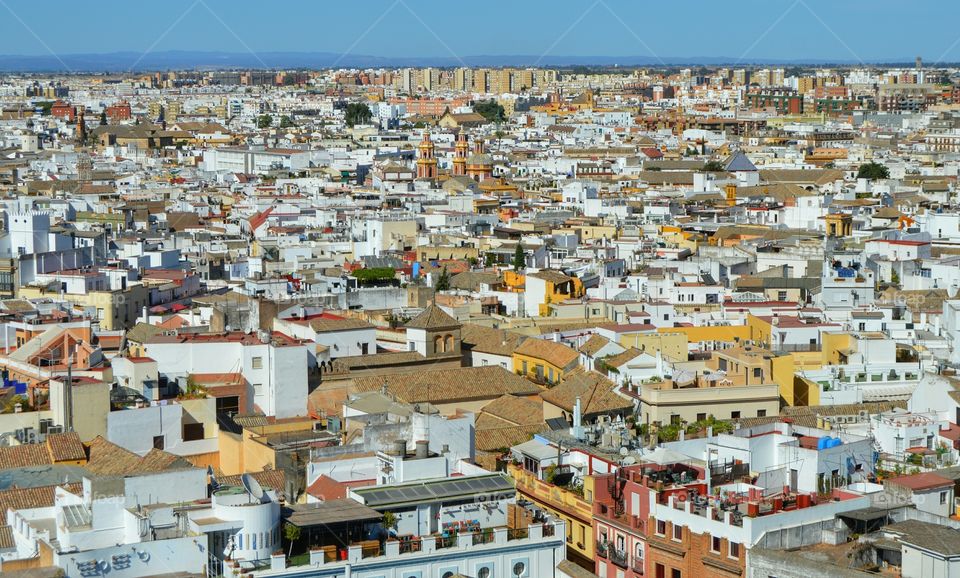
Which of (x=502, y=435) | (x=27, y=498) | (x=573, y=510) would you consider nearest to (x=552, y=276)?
(x=502, y=435)

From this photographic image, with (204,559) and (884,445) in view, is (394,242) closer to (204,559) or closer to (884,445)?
(884,445)

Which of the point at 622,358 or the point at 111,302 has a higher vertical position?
the point at 111,302

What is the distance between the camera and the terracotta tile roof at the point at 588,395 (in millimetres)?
13797

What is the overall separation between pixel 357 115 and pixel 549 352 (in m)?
62.5

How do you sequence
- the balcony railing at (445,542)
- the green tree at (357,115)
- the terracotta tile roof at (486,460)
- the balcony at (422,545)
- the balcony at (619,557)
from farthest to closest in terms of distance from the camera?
1. the green tree at (357,115)
2. the terracotta tile roof at (486,460)
3. the balcony at (619,557)
4. the balcony railing at (445,542)
5. the balcony at (422,545)

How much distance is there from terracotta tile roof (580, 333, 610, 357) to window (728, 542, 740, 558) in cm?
692

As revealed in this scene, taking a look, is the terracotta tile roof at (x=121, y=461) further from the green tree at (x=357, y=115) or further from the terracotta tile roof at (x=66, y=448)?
the green tree at (x=357, y=115)

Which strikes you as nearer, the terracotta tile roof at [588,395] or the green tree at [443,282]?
the terracotta tile roof at [588,395]

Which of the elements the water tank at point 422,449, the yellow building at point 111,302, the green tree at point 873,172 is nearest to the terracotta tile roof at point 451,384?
the water tank at point 422,449

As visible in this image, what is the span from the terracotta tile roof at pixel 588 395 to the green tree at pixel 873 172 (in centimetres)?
2943

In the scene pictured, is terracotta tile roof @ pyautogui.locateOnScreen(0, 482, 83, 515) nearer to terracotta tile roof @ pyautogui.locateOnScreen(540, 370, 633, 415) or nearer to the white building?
the white building

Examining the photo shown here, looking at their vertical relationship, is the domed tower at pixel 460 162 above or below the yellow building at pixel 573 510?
above

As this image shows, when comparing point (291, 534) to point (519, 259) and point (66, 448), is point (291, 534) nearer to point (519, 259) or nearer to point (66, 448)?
point (66, 448)

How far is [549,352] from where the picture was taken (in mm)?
16453
